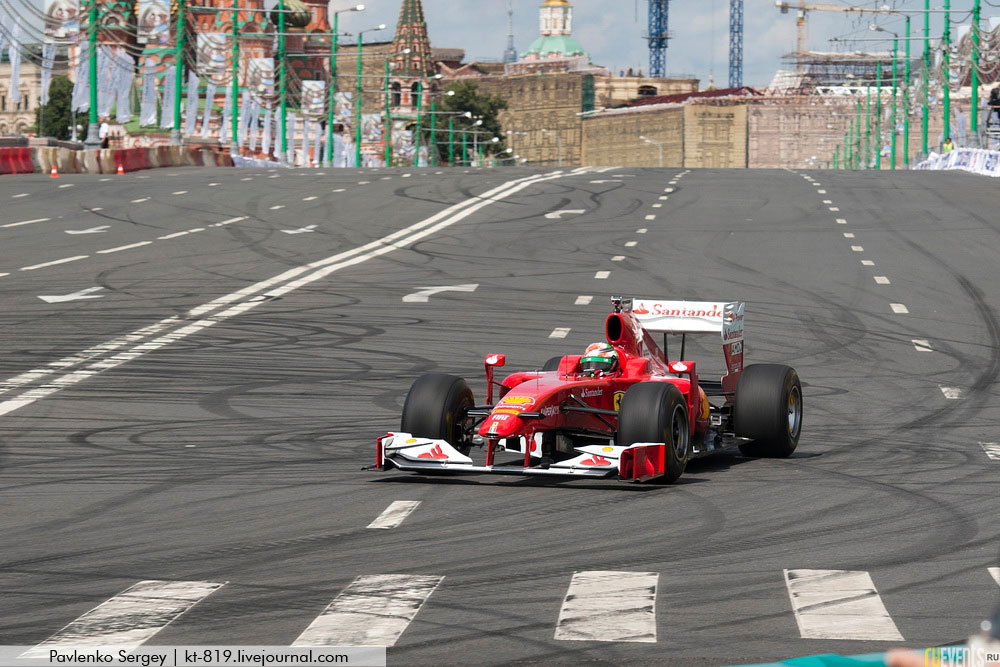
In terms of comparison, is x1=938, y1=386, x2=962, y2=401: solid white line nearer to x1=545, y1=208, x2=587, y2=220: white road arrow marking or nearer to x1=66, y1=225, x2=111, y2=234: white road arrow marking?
x1=545, y1=208, x2=587, y2=220: white road arrow marking

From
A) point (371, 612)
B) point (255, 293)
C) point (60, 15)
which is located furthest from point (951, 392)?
point (60, 15)

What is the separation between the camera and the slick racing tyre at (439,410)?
1267 cm

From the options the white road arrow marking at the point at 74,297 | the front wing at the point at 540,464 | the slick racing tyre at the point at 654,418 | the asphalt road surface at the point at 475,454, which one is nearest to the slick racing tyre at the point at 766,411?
the asphalt road surface at the point at 475,454

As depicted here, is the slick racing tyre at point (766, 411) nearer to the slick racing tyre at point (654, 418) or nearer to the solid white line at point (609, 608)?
the slick racing tyre at point (654, 418)

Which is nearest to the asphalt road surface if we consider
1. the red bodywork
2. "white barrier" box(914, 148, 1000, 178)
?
the red bodywork

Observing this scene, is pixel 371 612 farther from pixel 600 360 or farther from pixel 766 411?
pixel 766 411

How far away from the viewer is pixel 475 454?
45.9 ft

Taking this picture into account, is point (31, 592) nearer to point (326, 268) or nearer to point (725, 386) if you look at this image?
point (725, 386)

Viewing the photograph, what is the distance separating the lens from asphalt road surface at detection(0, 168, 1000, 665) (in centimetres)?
786

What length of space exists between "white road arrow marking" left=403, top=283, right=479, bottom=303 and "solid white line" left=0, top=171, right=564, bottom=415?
2026 mm

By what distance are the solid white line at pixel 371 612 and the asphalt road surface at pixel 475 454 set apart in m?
0.04

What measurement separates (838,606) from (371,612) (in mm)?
2206

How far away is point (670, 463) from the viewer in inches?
476

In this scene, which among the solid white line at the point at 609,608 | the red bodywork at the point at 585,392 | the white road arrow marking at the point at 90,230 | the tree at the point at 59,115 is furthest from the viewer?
the tree at the point at 59,115
